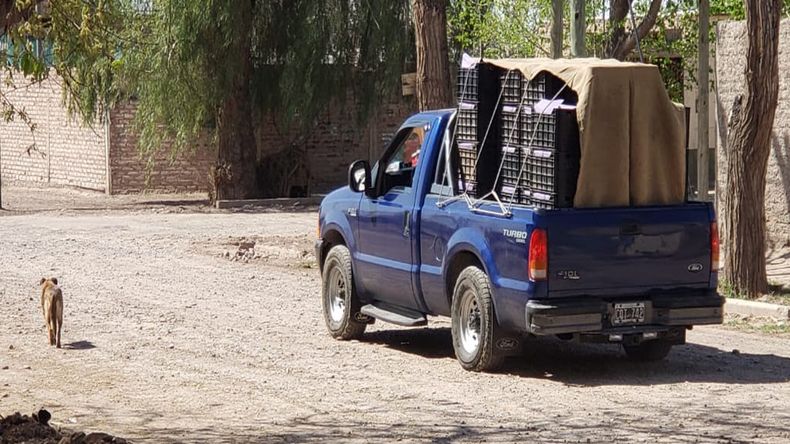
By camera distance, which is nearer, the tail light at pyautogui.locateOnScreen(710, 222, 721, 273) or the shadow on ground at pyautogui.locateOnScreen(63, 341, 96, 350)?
the tail light at pyautogui.locateOnScreen(710, 222, 721, 273)

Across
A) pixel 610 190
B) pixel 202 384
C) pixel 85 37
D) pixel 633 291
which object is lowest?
pixel 202 384

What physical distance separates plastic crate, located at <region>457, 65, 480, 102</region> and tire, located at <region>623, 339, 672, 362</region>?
7.98 feet

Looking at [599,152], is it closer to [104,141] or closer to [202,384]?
[202,384]

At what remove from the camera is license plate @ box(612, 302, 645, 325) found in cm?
1117

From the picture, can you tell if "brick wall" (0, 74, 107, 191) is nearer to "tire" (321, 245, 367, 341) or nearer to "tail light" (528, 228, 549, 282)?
"tire" (321, 245, 367, 341)

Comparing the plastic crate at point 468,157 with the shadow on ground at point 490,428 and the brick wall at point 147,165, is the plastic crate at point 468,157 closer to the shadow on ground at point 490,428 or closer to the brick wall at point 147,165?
the shadow on ground at point 490,428

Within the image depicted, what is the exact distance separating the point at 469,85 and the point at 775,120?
6855 mm

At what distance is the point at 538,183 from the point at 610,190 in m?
0.56

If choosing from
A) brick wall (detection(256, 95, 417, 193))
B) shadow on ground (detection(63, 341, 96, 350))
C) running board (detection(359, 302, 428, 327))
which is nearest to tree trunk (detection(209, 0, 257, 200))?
brick wall (detection(256, 95, 417, 193))

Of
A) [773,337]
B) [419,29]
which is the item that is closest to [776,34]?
[773,337]

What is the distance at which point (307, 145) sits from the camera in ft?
113

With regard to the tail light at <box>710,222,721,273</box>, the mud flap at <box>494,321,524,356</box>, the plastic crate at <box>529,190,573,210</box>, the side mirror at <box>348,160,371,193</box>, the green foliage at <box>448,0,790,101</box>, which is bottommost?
the mud flap at <box>494,321,524,356</box>

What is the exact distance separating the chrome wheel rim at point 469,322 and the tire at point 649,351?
131cm

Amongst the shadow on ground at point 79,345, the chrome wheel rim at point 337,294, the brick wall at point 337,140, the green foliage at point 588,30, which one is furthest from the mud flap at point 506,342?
the brick wall at point 337,140
